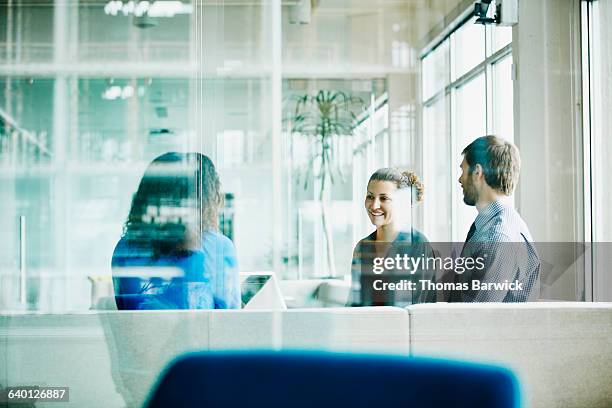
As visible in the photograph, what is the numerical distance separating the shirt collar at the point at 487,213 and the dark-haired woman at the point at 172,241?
1.31m

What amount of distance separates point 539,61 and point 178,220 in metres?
2.04

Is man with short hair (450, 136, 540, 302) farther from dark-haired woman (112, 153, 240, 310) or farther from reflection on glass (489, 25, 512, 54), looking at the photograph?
dark-haired woman (112, 153, 240, 310)

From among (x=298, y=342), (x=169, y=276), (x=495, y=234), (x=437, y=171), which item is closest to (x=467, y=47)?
(x=437, y=171)

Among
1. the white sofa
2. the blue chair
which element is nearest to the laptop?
the white sofa

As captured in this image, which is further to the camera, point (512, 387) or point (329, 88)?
point (329, 88)

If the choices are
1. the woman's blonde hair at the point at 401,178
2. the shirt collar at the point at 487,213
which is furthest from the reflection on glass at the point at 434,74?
the shirt collar at the point at 487,213

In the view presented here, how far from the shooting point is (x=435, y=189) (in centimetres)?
419

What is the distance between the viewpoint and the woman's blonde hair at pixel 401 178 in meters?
4.19

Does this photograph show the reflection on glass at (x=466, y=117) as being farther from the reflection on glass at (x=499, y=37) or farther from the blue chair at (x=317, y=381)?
the blue chair at (x=317, y=381)

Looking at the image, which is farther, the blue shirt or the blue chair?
the blue shirt

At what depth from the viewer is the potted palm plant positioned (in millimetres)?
4156

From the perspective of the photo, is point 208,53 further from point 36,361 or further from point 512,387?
point 512,387

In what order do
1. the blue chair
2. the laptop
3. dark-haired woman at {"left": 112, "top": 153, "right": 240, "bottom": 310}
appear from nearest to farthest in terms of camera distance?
the blue chair, the laptop, dark-haired woman at {"left": 112, "top": 153, "right": 240, "bottom": 310}

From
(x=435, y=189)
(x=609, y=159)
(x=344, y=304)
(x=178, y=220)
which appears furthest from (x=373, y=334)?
(x=609, y=159)
